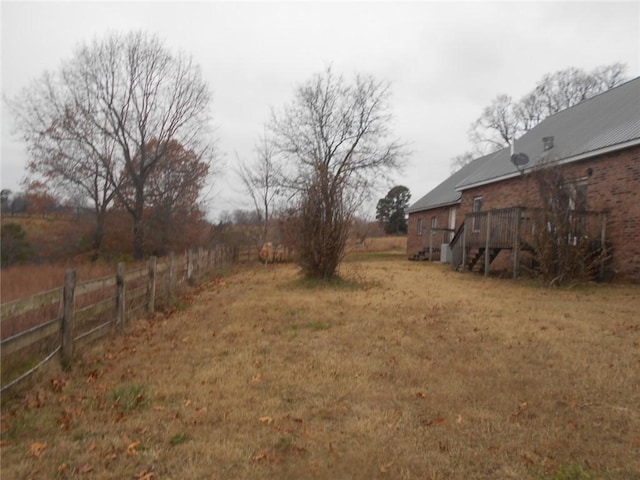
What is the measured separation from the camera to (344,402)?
164 inches

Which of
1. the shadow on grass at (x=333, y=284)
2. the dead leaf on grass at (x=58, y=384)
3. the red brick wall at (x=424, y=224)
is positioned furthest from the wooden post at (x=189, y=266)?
the red brick wall at (x=424, y=224)

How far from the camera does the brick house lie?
1244 centimetres

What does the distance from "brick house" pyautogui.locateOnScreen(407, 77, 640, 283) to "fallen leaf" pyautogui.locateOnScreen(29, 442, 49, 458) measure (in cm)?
1206

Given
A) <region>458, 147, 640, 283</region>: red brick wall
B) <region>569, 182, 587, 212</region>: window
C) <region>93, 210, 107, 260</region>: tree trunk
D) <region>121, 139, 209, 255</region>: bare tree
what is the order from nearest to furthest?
<region>569, 182, 587, 212</region>: window, <region>458, 147, 640, 283</region>: red brick wall, <region>93, 210, 107, 260</region>: tree trunk, <region>121, 139, 209, 255</region>: bare tree

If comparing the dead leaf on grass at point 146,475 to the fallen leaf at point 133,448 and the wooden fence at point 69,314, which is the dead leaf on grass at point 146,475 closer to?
the fallen leaf at point 133,448

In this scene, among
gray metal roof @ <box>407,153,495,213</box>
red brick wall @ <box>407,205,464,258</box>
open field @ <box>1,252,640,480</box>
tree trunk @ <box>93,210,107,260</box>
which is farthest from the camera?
gray metal roof @ <box>407,153,495,213</box>

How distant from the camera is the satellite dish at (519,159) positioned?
18.0 metres

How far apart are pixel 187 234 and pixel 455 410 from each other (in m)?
25.3

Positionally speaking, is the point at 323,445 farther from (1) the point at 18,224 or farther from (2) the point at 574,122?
(1) the point at 18,224

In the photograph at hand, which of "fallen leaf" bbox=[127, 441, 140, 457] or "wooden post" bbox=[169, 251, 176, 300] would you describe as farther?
"wooden post" bbox=[169, 251, 176, 300]

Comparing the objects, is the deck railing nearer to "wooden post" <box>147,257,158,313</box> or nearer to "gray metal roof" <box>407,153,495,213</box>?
Result: "wooden post" <box>147,257,158,313</box>

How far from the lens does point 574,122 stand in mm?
18297

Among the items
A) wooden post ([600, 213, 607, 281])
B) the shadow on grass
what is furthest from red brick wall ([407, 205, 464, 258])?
the shadow on grass

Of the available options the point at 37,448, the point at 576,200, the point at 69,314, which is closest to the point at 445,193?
the point at 576,200
